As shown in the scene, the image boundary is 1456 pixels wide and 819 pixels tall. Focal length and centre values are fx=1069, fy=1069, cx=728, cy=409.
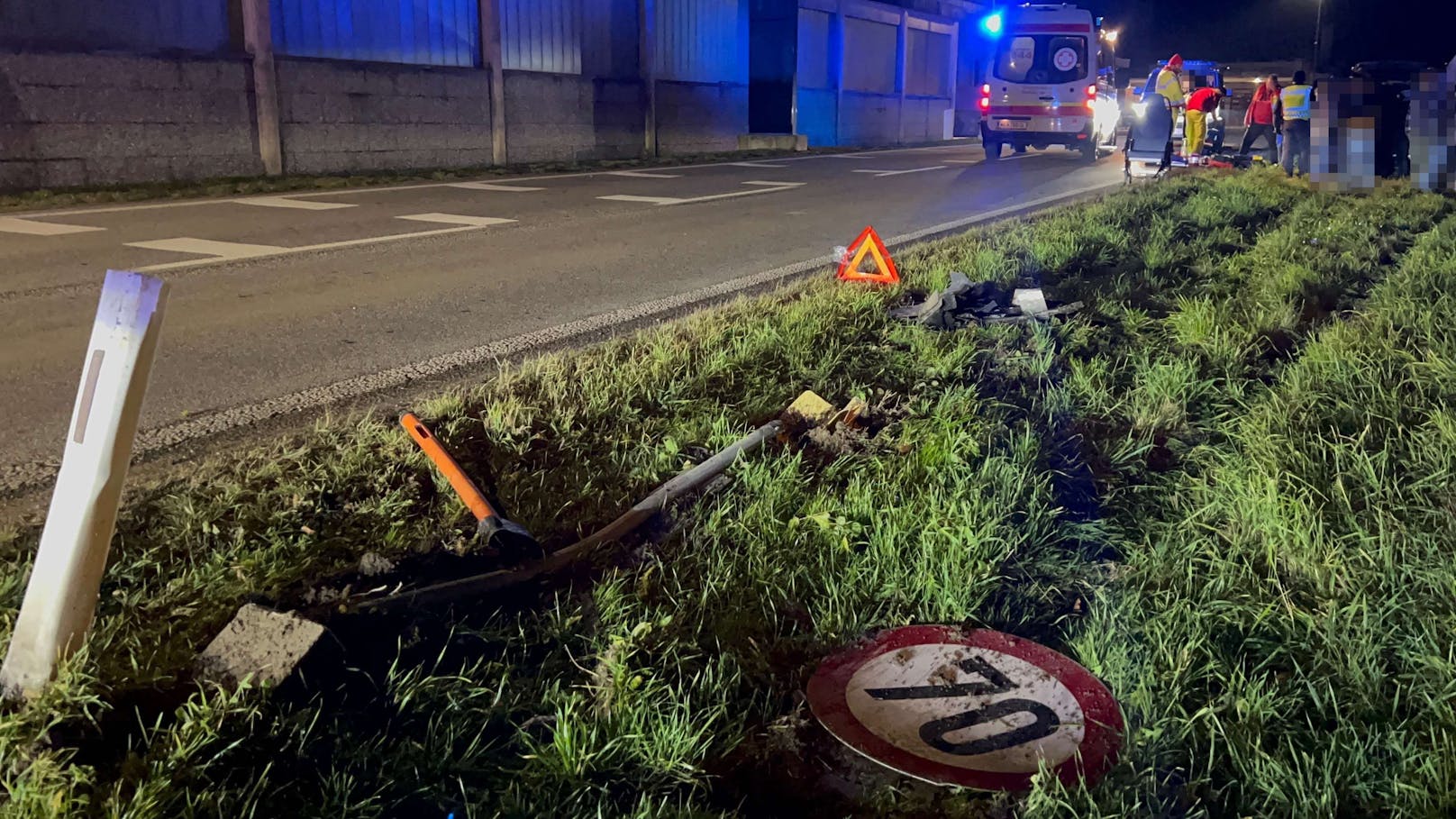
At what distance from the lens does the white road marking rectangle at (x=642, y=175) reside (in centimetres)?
1564

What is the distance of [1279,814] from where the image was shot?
6.55 ft

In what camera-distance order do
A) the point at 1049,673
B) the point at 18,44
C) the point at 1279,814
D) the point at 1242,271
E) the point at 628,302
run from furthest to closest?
the point at 18,44 < the point at 1242,271 < the point at 628,302 < the point at 1049,673 < the point at 1279,814

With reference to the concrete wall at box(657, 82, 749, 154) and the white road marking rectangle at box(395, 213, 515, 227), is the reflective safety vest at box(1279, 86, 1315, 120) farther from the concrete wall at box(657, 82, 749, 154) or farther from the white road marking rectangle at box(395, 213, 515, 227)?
the concrete wall at box(657, 82, 749, 154)

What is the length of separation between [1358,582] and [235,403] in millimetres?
3866

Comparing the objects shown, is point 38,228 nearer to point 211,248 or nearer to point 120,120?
point 211,248

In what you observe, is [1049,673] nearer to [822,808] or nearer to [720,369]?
[822,808]

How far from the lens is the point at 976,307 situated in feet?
18.8

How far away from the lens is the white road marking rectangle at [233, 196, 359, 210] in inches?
417

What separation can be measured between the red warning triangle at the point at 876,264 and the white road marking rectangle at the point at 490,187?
23.1 ft

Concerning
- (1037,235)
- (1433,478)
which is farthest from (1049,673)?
(1037,235)

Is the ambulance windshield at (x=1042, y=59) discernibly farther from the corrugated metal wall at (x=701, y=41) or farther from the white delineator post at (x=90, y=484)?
the white delineator post at (x=90, y=484)

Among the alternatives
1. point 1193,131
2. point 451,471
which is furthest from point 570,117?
point 451,471

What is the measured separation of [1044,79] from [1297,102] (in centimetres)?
753

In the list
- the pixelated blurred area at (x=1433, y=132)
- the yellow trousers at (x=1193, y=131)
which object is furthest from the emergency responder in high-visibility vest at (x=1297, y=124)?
the pixelated blurred area at (x=1433, y=132)
